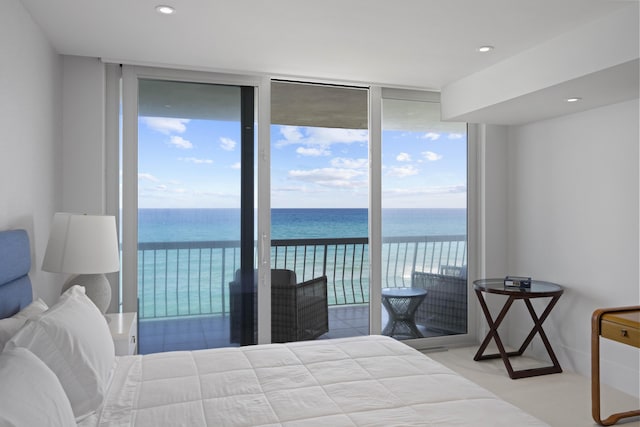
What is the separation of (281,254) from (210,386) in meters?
2.27

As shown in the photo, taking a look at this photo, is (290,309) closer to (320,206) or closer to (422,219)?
(320,206)

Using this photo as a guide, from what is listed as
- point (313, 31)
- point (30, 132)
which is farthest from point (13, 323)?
point (313, 31)

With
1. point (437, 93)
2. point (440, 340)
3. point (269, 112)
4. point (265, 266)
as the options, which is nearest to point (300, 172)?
point (269, 112)

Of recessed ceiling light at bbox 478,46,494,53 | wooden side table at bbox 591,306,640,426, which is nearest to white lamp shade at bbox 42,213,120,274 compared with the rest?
recessed ceiling light at bbox 478,46,494,53

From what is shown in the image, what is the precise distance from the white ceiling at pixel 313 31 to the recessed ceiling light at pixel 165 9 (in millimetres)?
38

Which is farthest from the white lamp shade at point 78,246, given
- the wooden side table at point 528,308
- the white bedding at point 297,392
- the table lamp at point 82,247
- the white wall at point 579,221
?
the white wall at point 579,221

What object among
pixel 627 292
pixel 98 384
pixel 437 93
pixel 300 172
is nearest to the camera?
pixel 98 384

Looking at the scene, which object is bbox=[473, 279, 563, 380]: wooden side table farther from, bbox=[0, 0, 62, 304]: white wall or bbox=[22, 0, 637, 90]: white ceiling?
bbox=[0, 0, 62, 304]: white wall

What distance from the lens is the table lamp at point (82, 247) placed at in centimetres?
274

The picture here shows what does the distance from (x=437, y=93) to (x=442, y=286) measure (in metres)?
1.87

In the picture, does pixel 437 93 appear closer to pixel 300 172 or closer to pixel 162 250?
pixel 300 172

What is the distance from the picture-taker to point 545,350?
428 cm

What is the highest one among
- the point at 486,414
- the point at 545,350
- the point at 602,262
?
the point at 602,262

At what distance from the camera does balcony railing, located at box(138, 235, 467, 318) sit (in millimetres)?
3838
